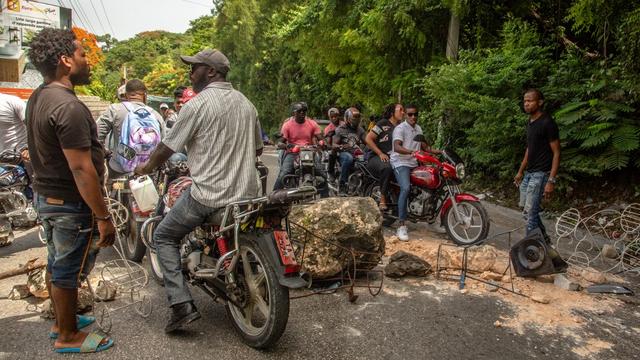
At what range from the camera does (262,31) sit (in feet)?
105

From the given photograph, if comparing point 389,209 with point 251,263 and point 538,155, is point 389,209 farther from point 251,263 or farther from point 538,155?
point 251,263

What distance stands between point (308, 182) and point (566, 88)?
14.8ft

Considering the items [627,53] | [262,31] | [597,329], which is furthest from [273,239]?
[262,31]

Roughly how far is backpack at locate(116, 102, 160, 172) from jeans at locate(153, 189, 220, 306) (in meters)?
1.80

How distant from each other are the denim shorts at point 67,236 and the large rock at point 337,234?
199 cm

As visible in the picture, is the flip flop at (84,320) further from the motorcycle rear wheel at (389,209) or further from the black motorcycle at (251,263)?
the motorcycle rear wheel at (389,209)

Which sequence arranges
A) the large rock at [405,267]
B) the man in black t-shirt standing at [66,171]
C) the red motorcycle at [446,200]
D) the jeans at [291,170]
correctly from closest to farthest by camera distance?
the man in black t-shirt standing at [66,171] → the large rock at [405,267] → the red motorcycle at [446,200] → the jeans at [291,170]

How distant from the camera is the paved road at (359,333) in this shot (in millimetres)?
3248

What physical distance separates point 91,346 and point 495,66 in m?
8.32

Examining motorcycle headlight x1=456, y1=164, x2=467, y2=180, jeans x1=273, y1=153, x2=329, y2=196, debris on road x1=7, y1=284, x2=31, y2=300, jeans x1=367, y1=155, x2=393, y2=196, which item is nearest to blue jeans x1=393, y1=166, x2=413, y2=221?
jeans x1=367, y1=155, x2=393, y2=196

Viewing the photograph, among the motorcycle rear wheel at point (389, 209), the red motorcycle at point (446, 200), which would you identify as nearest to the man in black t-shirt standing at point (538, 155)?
the red motorcycle at point (446, 200)

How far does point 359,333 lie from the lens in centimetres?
358

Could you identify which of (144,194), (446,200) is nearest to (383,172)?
(446,200)

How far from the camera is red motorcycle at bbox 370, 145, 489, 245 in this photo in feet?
19.9
